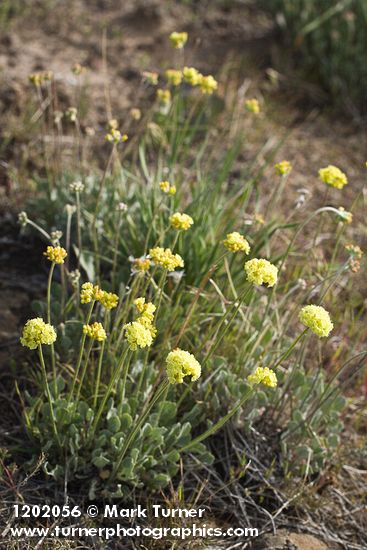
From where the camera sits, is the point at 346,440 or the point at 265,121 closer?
the point at 346,440

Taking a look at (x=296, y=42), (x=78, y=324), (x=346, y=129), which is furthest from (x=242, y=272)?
(x=296, y=42)

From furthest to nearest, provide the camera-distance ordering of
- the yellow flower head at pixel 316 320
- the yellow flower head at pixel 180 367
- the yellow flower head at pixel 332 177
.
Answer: the yellow flower head at pixel 332 177, the yellow flower head at pixel 316 320, the yellow flower head at pixel 180 367

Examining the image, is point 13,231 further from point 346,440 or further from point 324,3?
point 324,3

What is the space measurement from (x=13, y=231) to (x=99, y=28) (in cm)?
219

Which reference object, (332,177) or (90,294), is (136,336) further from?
(332,177)

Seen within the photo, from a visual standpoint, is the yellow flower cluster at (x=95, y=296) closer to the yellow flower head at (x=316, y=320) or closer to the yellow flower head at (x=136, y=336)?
the yellow flower head at (x=136, y=336)

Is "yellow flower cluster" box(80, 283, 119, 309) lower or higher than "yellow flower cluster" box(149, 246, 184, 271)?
lower

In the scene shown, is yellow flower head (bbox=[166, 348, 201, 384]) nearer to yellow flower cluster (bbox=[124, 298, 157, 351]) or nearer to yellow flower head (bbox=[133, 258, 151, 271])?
yellow flower cluster (bbox=[124, 298, 157, 351])

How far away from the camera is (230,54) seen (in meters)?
4.66

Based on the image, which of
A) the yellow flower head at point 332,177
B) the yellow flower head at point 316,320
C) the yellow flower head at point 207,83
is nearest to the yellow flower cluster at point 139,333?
the yellow flower head at point 316,320

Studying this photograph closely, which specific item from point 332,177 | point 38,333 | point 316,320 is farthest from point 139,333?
point 332,177

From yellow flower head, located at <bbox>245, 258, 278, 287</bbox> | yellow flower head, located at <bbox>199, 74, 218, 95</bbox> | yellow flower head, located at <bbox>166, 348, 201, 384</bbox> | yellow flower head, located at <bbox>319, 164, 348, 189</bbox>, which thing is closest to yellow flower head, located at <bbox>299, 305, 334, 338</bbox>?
yellow flower head, located at <bbox>245, 258, 278, 287</bbox>

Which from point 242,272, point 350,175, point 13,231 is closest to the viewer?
point 242,272

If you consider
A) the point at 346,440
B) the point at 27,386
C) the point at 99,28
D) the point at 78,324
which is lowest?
the point at 346,440
